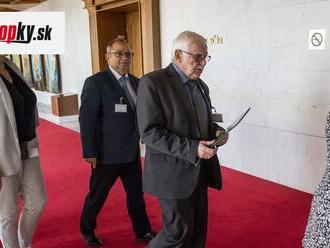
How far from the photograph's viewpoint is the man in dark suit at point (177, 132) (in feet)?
6.08

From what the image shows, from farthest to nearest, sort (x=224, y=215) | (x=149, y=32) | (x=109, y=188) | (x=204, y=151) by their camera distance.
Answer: (x=149, y=32) → (x=224, y=215) → (x=109, y=188) → (x=204, y=151)

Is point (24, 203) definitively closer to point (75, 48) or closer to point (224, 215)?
point (224, 215)

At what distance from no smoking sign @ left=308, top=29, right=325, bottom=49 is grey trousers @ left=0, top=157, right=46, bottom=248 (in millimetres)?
2663

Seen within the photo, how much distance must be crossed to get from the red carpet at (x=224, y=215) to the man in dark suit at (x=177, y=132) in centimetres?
95

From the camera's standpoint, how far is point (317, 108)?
3.67 metres

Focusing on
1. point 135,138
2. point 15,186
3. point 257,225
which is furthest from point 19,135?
point 257,225

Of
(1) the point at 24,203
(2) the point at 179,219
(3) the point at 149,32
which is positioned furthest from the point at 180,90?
(3) the point at 149,32

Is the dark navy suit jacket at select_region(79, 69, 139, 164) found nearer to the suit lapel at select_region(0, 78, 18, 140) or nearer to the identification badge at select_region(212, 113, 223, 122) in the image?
the suit lapel at select_region(0, 78, 18, 140)

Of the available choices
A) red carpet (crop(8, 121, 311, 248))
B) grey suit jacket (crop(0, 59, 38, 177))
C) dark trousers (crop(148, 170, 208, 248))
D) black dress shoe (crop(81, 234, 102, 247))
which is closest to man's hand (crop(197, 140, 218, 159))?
dark trousers (crop(148, 170, 208, 248))

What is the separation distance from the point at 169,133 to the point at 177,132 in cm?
5

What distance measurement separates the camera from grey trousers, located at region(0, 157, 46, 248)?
2254mm

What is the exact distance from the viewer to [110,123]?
265 centimetres

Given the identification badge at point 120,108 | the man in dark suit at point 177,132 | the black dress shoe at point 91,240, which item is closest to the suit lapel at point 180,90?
the man in dark suit at point 177,132

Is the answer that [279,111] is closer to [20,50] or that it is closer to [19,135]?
[19,135]
